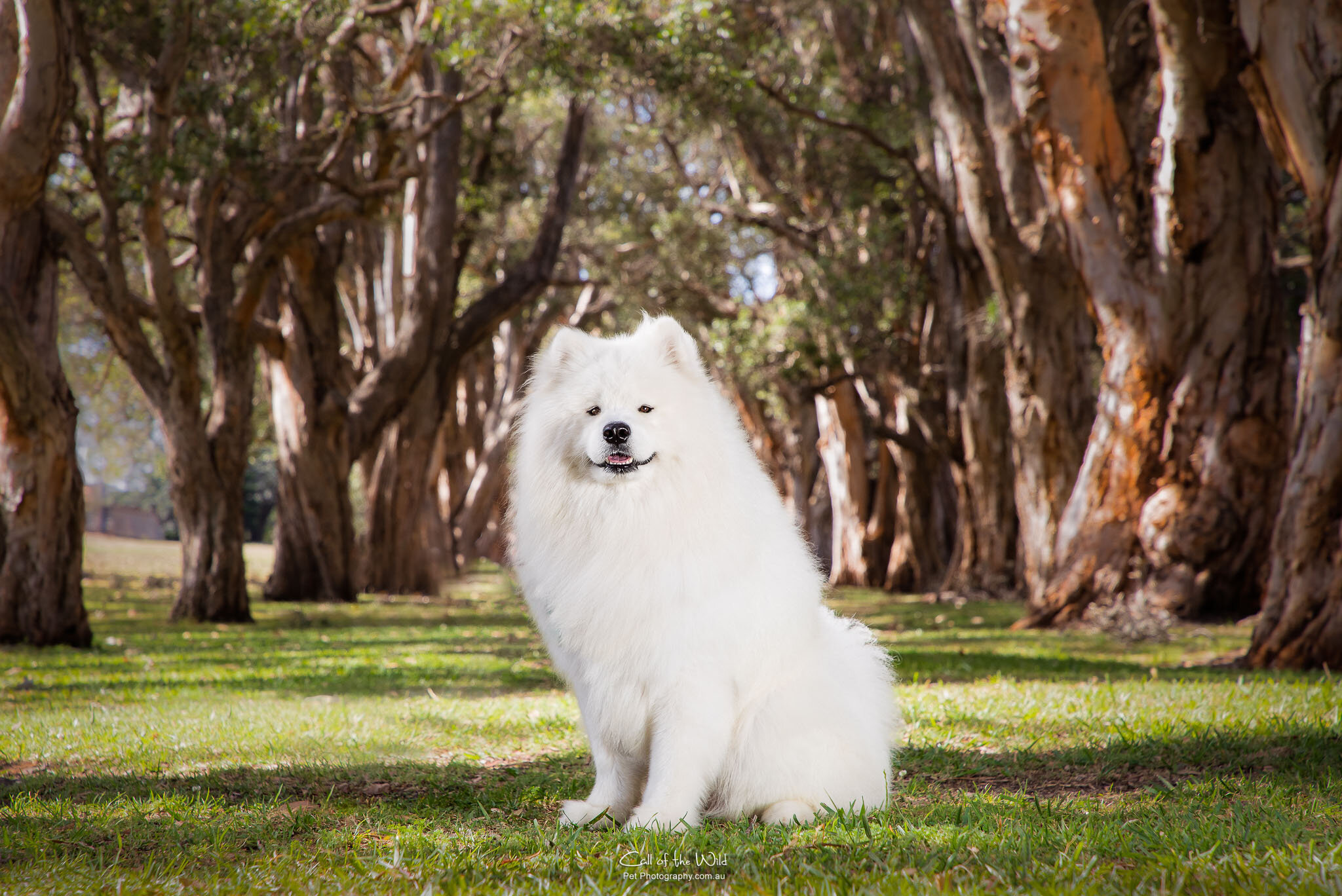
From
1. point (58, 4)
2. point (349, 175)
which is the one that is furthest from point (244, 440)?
point (58, 4)

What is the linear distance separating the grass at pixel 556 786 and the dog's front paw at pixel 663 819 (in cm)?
9

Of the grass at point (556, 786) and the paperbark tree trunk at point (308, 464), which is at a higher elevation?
the paperbark tree trunk at point (308, 464)

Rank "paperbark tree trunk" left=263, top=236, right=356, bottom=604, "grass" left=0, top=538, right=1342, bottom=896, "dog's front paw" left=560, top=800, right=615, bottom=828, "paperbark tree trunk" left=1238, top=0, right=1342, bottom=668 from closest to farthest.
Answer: "grass" left=0, top=538, right=1342, bottom=896 → "dog's front paw" left=560, top=800, right=615, bottom=828 → "paperbark tree trunk" left=1238, top=0, right=1342, bottom=668 → "paperbark tree trunk" left=263, top=236, right=356, bottom=604

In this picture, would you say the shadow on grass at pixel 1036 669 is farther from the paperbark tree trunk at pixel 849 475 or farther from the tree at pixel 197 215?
the paperbark tree trunk at pixel 849 475

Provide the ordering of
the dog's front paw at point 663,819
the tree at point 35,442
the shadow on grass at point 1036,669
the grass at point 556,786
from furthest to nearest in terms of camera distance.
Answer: the tree at point 35,442, the shadow on grass at point 1036,669, the dog's front paw at point 663,819, the grass at point 556,786

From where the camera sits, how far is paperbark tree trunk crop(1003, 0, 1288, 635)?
10.5m

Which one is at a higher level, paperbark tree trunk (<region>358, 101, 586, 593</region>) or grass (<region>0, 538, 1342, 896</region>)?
paperbark tree trunk (<region>358, 101, 586, 593</region>)

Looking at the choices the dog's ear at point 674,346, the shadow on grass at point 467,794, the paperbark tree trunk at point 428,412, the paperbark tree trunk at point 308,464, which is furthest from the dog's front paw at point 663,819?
the paperbark tree trunk at point 428,412

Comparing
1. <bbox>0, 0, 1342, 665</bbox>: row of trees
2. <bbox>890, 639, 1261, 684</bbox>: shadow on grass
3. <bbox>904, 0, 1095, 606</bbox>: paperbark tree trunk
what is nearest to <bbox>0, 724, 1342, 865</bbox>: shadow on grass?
<bbox>890, 639, 1261, 684</bbox>: shadow on grass

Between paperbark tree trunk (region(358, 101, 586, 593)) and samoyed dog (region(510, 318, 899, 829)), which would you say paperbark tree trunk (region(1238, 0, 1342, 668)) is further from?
paperbark tree trunk (region(358, 101, 586, 593))

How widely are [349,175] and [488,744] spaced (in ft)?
42.3

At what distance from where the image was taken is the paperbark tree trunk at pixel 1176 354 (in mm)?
10539

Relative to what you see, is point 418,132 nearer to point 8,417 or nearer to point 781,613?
point 8,417

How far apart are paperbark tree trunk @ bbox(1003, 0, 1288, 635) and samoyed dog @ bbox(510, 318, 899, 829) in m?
7.81
